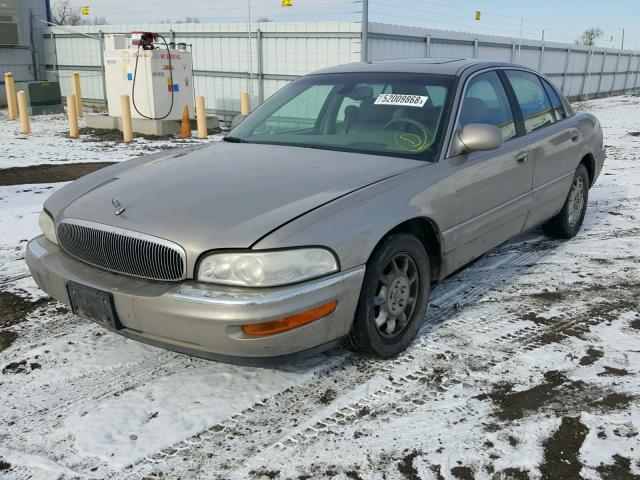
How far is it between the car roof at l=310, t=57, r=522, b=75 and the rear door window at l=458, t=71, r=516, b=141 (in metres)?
0.12

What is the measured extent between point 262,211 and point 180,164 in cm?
107

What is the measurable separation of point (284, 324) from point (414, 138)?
5.35 ft

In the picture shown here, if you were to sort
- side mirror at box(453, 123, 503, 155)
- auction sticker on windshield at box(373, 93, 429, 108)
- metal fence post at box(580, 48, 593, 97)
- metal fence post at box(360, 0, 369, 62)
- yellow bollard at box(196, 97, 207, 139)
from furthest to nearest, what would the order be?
1. metal fence post at box(580, 48, 593, 97)
2. metal fence post at box(360, 0, 369, 62)
3. yellow bollard at box(196, 97, 207, 139)
4. auction sticker on windshield at box(373, 93, 429, 108)
5. side mirror at box(453, 123, 503, 155)

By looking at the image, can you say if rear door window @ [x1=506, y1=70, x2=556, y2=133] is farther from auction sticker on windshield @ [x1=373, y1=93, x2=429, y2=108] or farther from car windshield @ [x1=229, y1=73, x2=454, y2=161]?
auction sticker on windshield @ [x1=373, y1=93, x2=429, y2=108]

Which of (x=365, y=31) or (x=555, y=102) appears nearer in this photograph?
(x=555, y=102)

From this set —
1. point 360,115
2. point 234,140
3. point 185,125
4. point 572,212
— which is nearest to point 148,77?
point 185,125

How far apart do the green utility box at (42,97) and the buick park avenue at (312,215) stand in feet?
48.3

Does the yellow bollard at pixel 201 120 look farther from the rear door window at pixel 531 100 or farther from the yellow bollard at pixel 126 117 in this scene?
the rear door window at pixel 531 100

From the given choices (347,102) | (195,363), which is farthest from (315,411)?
(347,102)

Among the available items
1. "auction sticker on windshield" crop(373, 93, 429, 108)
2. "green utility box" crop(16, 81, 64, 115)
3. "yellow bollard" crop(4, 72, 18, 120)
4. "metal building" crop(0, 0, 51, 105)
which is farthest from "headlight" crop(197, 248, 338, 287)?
"metal building" crop(0, 0, 51, 105)

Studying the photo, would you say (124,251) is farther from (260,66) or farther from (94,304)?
(260,66)

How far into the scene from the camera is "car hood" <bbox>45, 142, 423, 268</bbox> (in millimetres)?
2756

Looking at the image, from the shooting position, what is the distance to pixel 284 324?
264 cm

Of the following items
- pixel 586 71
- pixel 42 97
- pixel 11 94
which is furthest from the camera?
pixel 586 71
